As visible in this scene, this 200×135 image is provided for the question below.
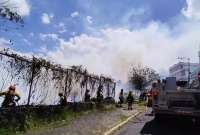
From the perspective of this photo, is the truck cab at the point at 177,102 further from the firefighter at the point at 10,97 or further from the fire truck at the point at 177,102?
the firefighter at the point at 10,97

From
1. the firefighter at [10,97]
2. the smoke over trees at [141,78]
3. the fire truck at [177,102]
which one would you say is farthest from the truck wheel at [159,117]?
the smoke over trees at [141,78]

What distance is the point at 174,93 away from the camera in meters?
16.8

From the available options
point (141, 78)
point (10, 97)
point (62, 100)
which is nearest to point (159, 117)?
point (62, 100)

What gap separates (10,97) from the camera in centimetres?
1345

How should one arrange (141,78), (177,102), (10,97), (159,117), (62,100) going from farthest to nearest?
(141,78), (62,100), (159,117), (177,102), (10,97)

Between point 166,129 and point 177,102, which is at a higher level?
point 177,102

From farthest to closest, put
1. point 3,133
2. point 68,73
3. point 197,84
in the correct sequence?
point 68,73 < point 197,84 < point 3,133

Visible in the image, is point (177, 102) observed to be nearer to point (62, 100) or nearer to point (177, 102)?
point (177, 102)

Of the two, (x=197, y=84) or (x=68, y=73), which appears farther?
(x=68, y=73)

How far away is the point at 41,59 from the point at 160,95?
5.06 meters

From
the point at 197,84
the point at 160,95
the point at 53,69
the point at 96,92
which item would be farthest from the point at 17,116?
the point at 96,92

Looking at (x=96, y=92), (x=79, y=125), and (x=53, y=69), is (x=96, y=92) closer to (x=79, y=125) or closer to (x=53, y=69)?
(x=53, y=69)

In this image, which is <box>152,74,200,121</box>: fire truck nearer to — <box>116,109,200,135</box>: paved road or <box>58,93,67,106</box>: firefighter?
<box>116,109,200,135</box>: paved road

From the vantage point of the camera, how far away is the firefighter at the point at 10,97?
1334 cm
